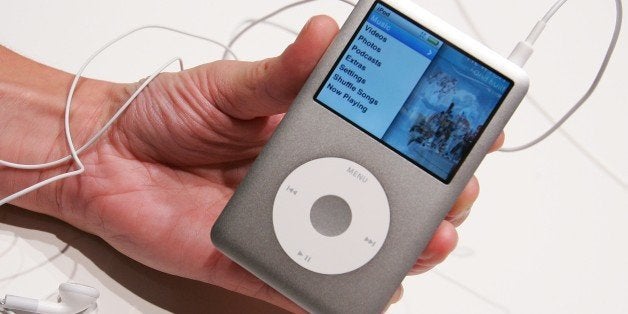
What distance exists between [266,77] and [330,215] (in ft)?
0.44

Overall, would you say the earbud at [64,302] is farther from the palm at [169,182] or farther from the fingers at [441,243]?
the fingers at [441,243]

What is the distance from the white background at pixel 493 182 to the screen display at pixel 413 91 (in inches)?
8.4

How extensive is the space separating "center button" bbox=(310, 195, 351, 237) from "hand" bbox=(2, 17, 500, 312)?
0.28 feet

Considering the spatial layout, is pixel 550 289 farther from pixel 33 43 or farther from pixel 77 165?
pixel 33 43

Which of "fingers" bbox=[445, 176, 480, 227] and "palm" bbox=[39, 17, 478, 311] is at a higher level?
"fingers" bbox=[445, 176, 480, 227]

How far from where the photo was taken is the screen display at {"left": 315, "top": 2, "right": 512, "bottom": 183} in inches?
20.5

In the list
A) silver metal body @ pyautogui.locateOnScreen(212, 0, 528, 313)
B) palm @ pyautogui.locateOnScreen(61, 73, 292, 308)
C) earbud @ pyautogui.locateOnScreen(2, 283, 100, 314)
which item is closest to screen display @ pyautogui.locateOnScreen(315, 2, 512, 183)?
silver metal body @ pyautogui.locateOnScreen(212, 0, 528, 313)

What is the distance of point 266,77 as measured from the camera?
1.80ft

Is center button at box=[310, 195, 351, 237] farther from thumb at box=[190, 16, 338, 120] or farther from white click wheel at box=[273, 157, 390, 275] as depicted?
thumb at box=[190, 16, 338, 120]

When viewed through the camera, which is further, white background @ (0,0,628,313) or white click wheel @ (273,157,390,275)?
white background @ (0,0,628,313)

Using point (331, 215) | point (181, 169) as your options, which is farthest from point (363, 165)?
point (181, 169)

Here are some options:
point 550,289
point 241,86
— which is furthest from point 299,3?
point 550,289

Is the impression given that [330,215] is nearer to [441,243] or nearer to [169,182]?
[441,243]

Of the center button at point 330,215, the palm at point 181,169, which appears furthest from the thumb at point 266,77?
the center button at point 330,215
